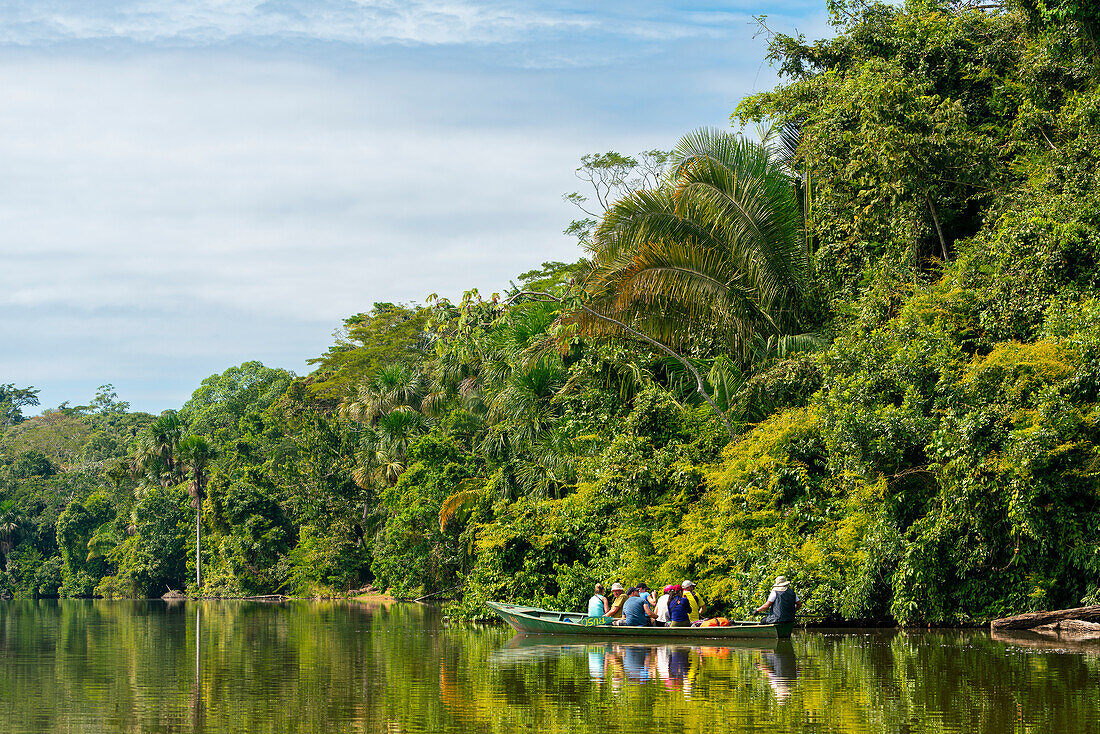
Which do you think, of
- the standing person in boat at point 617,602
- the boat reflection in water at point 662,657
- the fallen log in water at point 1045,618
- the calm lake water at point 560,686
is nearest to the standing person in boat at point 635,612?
the standing person in boat at point 617,602

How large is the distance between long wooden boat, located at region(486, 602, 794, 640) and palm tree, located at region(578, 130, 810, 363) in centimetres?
601

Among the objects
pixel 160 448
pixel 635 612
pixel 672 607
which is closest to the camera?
pixel 635 612

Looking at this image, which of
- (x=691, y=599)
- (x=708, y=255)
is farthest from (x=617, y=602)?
(x=708, y=255)

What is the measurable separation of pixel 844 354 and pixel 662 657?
663 cm

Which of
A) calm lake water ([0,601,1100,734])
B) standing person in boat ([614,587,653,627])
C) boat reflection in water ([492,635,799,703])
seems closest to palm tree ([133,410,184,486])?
calm lake water ([0,601,1100,734])

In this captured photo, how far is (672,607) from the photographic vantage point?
17891 millimetres

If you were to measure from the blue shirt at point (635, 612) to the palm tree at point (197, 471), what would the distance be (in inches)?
1494

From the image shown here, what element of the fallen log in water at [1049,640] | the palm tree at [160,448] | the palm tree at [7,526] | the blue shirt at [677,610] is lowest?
the fallen log in water at [1049,640]

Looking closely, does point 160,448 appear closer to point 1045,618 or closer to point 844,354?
point 844,354

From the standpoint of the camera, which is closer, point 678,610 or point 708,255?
point 678,610

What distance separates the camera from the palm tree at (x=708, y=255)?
2181cm

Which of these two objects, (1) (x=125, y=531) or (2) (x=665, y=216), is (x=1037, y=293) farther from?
(1) (x=125, y=531)

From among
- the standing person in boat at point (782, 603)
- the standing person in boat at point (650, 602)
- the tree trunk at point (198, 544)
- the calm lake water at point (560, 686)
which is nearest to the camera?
the calm lake water at point (560, 686)

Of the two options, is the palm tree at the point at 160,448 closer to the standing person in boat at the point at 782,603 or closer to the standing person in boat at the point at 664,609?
the standing person in boat at the point at 664,609
